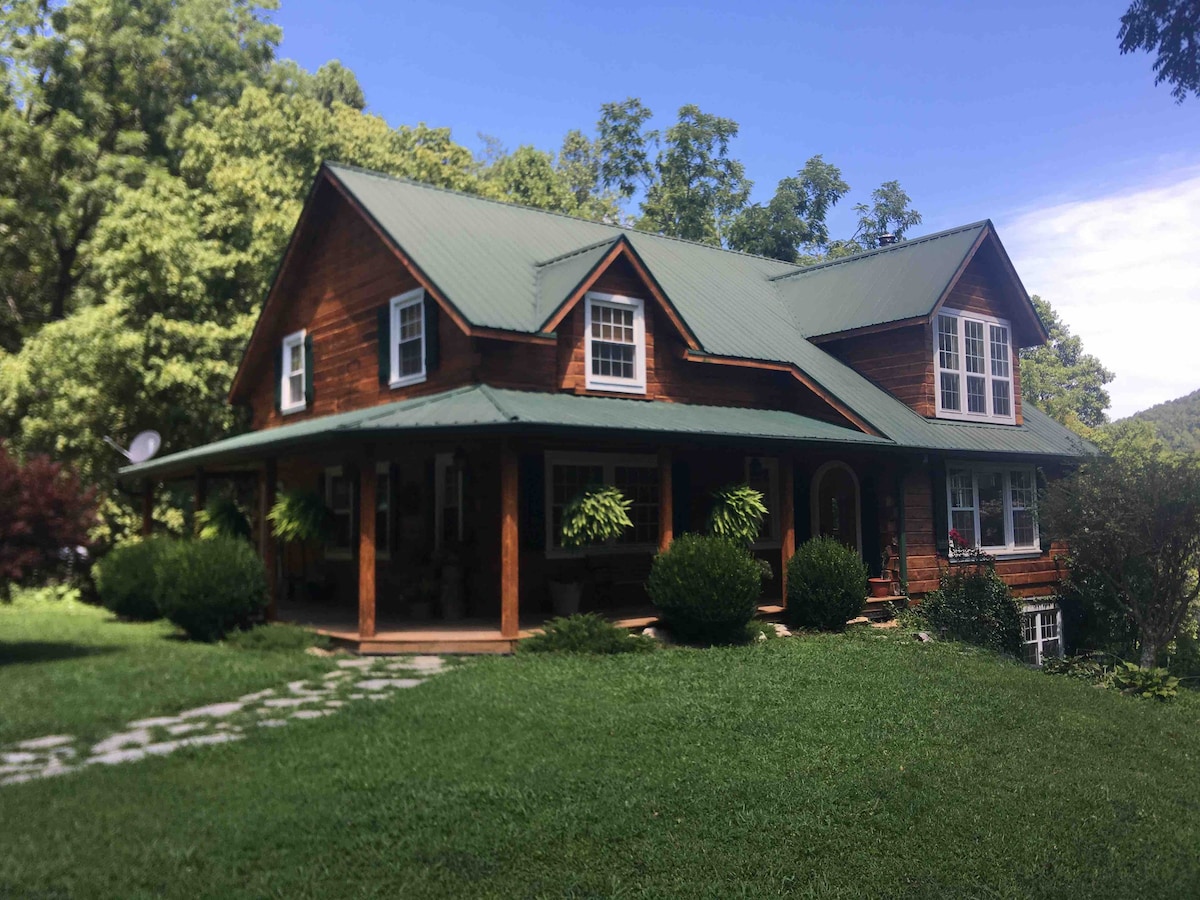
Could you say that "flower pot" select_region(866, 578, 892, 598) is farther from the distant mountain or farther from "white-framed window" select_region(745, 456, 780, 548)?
the distant mountain

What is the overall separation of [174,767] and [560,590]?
850cm

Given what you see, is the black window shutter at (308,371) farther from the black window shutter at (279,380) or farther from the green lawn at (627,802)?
the green lawn at (627,802)

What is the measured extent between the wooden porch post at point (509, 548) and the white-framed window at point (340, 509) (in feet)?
21.5

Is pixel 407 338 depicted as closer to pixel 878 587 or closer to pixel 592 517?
pixel 592 517

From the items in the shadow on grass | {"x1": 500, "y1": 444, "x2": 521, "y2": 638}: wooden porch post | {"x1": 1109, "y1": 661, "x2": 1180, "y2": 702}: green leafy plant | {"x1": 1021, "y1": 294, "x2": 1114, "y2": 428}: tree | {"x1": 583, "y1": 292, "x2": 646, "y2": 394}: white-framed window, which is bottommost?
{"x1": 1109, "y1": 661, "x2": 1180, "y2": 702}: green leafy plant

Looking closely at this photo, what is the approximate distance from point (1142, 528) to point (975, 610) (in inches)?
142

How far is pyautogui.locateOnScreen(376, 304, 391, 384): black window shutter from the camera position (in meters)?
17.2

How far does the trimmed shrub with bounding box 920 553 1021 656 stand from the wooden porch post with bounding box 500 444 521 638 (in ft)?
27.6

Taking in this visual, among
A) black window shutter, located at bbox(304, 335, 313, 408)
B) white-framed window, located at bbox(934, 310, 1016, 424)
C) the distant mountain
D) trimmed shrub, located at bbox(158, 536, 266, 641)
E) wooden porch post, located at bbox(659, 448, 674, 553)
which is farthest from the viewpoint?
the distant mountain

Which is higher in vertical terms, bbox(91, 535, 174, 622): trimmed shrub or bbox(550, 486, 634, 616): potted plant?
bbox(550, 486, 634, 616): potted plant

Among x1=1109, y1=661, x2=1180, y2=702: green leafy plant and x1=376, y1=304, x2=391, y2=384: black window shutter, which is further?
x1=376, y1=304, x2=391, y2=384: black window shutter

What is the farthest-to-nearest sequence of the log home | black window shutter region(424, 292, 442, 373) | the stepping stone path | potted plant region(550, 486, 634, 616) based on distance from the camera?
1. black window shutter region(424, 292, 442, 373)
2. the log home
3. potted plant region(550, 486, 634, 616)
4. the stepping stone path

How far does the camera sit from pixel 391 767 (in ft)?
24.9

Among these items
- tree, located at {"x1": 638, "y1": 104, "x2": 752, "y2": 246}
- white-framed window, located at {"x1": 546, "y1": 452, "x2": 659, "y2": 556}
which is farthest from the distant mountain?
white-framed window, located at {"x1": 546, "y1": 452, "x2": 659, "y2": 556}
